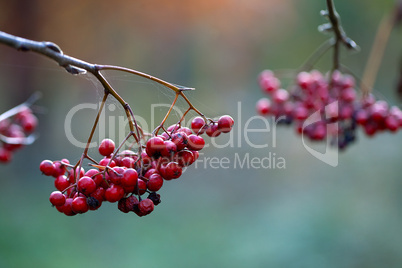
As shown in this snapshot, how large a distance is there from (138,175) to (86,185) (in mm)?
151

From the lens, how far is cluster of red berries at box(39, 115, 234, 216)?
1119mm

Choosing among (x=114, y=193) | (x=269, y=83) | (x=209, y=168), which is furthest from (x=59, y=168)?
(x=209, y=168)

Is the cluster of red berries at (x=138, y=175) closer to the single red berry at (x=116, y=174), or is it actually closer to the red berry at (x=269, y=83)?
the single red berry at (x=116, y=174)

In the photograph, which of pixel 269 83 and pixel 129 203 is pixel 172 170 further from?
pixel 269 83

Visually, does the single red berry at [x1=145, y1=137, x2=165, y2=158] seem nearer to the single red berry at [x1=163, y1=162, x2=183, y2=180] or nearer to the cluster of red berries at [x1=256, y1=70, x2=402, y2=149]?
the single red berry at [x1=163, y1=162, x2=183, y2=180]

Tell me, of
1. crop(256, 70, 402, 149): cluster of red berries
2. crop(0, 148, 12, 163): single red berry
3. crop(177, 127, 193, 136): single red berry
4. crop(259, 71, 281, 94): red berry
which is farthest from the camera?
crop(259, 71, 281, 94): red berry

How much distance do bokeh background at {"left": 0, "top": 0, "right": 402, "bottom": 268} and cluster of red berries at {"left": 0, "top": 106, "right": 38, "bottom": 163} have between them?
78 centimetres

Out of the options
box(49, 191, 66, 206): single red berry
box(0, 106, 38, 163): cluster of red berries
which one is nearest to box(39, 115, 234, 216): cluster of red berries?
box(49, 191, 66, 206): single red berry

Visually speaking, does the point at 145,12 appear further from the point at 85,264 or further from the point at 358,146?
the point at 85,264

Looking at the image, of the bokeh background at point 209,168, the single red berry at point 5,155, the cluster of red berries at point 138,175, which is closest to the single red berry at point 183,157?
the cluster of red berries at point 138,175

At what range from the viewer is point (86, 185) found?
1133 millimetres

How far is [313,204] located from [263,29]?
5486 millimetres

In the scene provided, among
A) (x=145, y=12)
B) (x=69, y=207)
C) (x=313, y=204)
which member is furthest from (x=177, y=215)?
(x=145, y=12)

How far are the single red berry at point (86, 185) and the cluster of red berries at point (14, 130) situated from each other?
3.73ft
